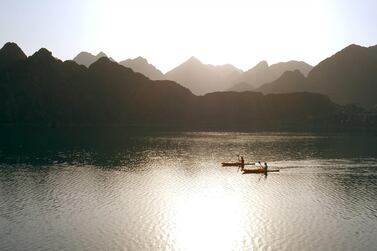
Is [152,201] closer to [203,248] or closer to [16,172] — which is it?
[203,248]

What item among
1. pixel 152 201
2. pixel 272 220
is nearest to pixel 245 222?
pixel 272 220

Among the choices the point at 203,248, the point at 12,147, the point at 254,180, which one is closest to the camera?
the point at 203,248

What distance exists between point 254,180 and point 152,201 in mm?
27061

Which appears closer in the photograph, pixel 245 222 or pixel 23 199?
pixel 245 222

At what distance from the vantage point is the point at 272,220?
54.0 m

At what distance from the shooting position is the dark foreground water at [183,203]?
1806 inches

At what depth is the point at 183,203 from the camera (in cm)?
6425

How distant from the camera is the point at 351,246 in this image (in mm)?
44312

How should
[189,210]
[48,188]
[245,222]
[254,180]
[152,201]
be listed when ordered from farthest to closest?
[254,180] < [48,188] < [152,201] < [189,210] < [245,222]

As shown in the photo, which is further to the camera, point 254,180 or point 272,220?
point 254,180

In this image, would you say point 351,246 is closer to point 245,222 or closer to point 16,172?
point 245,222

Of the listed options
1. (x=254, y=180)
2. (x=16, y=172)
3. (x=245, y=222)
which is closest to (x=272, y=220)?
(x=245, y=222)

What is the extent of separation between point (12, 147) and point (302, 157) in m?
95.4

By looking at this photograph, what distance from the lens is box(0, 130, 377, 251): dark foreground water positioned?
151 ft
